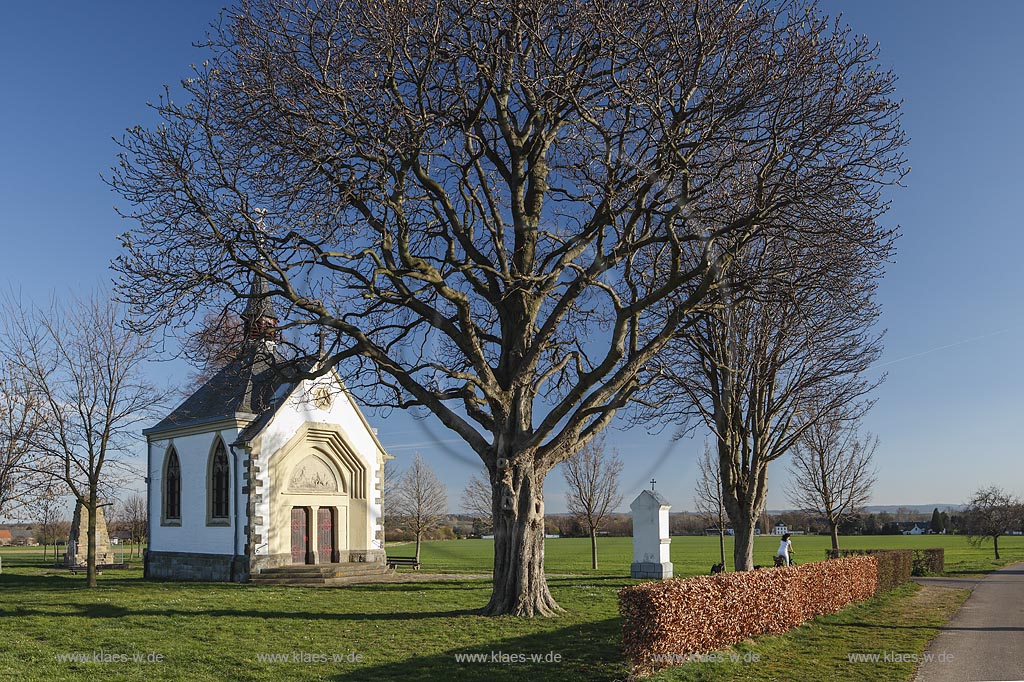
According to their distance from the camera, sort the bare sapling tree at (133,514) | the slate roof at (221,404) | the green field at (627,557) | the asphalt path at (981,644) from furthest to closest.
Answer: the bare sapling tree at (133,514), the green field at (627,557), the slate roof at (221,404), the asphalt path at (981,644)

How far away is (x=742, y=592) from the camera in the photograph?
46.0ft

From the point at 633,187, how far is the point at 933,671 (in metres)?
9.67

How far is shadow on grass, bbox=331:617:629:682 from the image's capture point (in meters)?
11.3

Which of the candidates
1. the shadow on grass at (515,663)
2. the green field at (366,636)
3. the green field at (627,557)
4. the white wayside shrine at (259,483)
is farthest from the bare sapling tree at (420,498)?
the shadow on grass at (515,663)

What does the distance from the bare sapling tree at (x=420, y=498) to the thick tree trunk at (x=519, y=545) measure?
98.4 ft

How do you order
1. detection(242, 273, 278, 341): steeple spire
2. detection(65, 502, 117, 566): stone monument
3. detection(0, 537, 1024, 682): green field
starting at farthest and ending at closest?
detection(65, 502, 117, 566): stone monument
detection(242, 273, 278, 341): steeple spire
detection(0, 537, 1024, 682): green field

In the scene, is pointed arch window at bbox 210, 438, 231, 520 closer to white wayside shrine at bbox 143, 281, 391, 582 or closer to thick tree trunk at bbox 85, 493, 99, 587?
white wayside shrine at bbox 143, 281, 391, 582

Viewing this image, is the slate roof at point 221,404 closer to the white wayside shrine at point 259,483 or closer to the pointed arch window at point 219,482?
the white wayside shrine at point 259,483

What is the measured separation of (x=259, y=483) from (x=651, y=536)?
14320mm

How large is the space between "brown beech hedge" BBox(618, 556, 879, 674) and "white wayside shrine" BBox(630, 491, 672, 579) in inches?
342

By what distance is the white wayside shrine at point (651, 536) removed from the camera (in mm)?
27656

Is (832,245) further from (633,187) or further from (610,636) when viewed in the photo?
(610,636)

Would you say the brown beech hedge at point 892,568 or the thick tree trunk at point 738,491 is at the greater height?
the thick tree trunk at point 738,491

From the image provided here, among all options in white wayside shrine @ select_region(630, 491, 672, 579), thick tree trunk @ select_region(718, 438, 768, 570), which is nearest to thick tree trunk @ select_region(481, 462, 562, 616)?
thick tree trunk @ select_region(718, 438, 768, 570)
